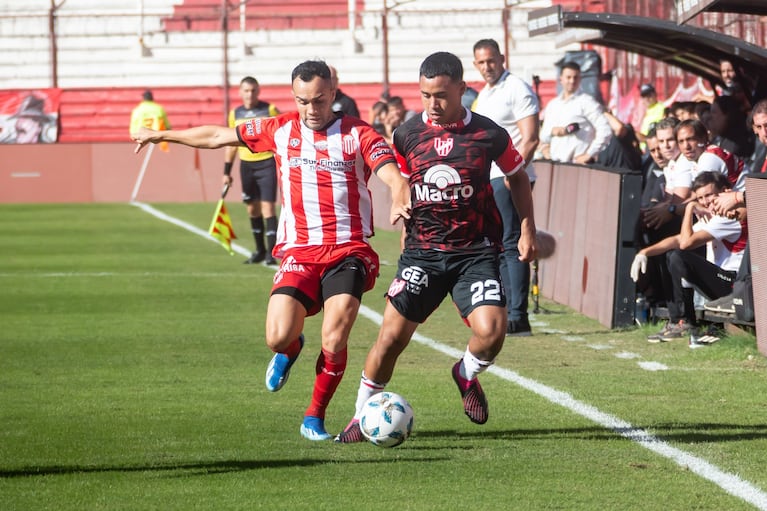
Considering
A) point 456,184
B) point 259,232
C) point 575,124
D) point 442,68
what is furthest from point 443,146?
point 259,232

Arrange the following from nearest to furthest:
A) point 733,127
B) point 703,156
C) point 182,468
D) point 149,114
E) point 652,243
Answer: point 182,468, point 703,156, point 652,243, point 733,127, point 149,114

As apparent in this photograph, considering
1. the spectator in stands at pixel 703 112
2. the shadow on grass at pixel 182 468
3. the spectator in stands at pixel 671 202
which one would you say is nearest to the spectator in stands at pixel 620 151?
the spectator in stands at pixel 703 112

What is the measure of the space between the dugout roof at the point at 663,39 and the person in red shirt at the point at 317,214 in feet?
15.5

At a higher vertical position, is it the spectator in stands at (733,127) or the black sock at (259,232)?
the spectator in stands at (733,127)

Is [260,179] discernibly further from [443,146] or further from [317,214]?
[443,146]

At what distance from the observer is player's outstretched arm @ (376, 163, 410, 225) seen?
625cm

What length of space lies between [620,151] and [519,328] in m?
4.40

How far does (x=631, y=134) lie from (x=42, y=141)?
18.5m

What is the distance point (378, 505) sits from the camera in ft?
17.5

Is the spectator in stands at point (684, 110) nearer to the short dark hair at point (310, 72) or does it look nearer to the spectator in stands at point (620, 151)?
the spectator in stands at point (620, 151)

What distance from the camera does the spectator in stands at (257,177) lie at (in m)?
16.5

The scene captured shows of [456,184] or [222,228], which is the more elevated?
[456,184]

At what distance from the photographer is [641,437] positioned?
6.63 m

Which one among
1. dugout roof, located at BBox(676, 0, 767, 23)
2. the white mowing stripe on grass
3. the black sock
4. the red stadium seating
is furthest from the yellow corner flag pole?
the red stadium seating
